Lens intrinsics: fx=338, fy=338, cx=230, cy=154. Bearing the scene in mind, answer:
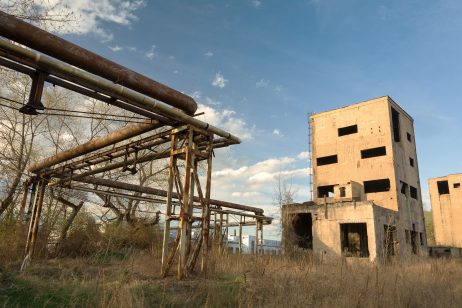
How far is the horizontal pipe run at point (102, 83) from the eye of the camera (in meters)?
6.02

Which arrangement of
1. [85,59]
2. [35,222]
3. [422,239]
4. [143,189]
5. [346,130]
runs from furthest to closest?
1. [346,130]
2. [422,239]
3. [143,189]
4. [35,222]
5. [85,59]

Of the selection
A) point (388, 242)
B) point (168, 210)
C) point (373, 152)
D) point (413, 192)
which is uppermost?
point (373, 152)

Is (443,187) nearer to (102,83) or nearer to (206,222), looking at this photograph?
(206,222)

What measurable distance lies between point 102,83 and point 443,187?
48.6m

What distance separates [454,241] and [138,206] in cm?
3928

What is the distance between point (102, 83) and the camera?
6910 millimetres

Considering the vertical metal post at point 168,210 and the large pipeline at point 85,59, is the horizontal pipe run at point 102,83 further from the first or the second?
the vertical metal post at point 168,210

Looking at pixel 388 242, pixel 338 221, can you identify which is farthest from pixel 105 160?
pixel 338 221

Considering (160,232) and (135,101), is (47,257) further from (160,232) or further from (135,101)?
(135,101)

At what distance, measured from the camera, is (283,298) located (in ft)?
20.9

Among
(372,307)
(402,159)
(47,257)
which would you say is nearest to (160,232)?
(47,257)

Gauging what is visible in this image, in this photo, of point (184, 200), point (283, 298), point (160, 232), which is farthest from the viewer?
point (160, 232)

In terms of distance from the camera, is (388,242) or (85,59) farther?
(388,242)

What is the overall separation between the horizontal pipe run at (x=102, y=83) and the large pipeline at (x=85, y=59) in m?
0.18
